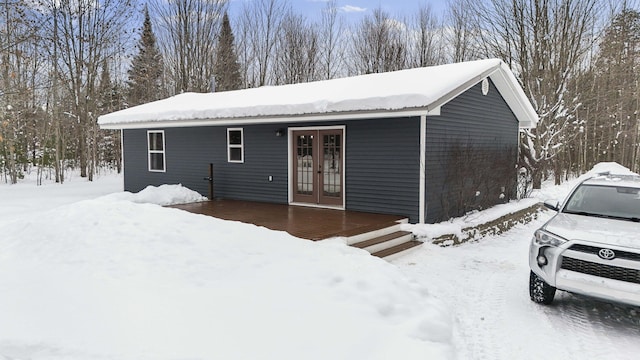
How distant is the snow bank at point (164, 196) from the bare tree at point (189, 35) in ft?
42.8

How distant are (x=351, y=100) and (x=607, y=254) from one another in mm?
5045

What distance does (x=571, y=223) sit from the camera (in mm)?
4508

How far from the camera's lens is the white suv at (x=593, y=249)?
3832 mm

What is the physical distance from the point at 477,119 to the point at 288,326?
8.04m

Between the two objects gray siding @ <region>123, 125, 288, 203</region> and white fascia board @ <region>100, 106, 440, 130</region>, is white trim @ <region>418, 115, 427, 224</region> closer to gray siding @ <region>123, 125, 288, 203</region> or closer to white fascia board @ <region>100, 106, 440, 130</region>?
white fascia board @ <region>100, 106, 440, 130</region>

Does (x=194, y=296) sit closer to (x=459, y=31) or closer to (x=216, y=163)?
(x=216, y=163)

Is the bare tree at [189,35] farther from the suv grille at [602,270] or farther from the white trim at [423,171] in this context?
the suv grille at [602,270]

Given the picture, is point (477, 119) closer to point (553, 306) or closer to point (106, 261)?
point (553, 306)

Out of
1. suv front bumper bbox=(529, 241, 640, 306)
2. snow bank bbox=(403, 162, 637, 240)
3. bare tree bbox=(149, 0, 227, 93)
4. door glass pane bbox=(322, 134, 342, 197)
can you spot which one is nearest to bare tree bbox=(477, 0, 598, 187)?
snow bank bbox=(403, 162, 637, 240)

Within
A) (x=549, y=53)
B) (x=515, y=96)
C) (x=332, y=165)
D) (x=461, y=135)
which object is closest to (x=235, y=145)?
(x=332, y=165)

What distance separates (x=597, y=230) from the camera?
Answer: 420cm

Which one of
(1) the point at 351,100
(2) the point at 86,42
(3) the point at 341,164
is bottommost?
(3) the point at 341,164

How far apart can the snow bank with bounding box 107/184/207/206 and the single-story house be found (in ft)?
1.71

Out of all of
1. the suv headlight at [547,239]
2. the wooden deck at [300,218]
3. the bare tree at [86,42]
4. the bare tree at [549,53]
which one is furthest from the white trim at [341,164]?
the bare tree at [86,42]
